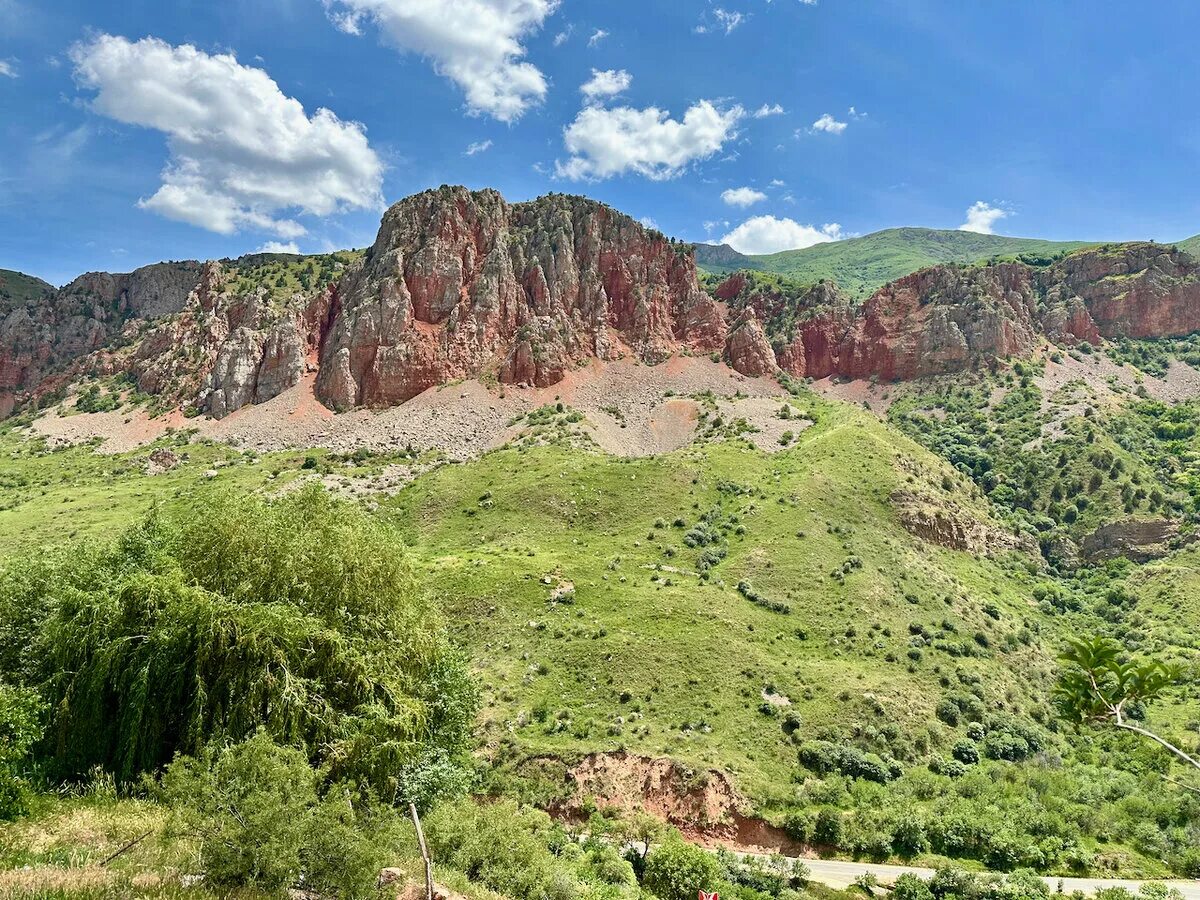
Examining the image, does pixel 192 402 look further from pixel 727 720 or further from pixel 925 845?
pixel 925 845

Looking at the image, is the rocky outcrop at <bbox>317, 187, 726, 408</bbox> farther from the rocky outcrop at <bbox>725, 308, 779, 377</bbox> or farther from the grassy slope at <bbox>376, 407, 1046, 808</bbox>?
the grassy slope at <bbox>376, 407, 1046, 808</bbox>

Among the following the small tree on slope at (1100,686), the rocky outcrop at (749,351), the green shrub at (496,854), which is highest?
the rocky outcrop at (749,351)

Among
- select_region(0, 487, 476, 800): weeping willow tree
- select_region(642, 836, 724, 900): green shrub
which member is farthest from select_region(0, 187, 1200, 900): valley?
select_region(642, 836, 724, 900): green shrub

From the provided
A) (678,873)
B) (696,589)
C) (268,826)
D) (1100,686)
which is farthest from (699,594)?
(268,826)

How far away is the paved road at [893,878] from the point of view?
41094 mm

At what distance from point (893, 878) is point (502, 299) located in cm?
13217

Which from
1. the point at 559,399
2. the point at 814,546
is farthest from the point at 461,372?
the point at 814,546

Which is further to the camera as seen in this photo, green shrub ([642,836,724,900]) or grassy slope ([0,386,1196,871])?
grassy slope ([0,386,1196,871])

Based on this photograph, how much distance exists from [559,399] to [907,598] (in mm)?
82712

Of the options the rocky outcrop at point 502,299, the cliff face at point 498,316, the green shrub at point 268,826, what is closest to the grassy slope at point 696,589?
the rocky outcrop at point 502,299

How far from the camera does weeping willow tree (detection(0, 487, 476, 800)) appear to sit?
21141mm

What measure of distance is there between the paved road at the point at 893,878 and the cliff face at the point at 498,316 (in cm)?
11122

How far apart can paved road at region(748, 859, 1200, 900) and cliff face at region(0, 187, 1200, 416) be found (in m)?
111

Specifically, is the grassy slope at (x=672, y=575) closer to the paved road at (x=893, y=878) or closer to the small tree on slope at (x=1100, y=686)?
the paved road at (x=893, y=878)
